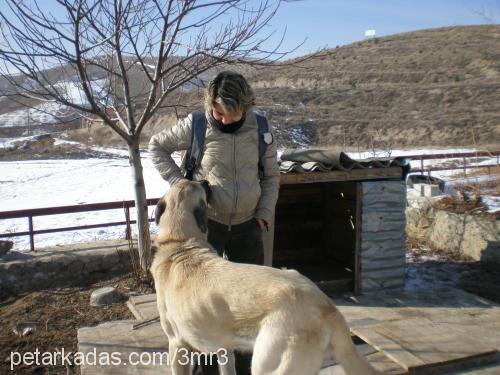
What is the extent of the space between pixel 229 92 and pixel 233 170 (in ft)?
1.94

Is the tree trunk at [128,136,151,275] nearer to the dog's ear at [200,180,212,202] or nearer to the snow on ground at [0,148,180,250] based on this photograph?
the dog's ear at [200,180,212,202]

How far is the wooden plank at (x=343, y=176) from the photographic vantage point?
5.39 m

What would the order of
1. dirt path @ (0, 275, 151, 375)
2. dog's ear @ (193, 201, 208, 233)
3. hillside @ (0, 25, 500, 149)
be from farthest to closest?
hillside @ (0, 25, 500, 149) < dirt path @ (0, 275, 151, 375) < dog's ear @ (193, 201, 208, 233)

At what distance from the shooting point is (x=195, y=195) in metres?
3.31

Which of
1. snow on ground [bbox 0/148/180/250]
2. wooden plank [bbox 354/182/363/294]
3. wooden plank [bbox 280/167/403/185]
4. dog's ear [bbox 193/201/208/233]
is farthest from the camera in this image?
snow on ground [bbox 0/148/180/250]

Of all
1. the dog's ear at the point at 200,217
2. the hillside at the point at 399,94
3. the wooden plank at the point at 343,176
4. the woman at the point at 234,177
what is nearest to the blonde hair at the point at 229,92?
the woman at the point at 234,177

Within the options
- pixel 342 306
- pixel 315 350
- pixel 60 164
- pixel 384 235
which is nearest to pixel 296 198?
pixel 384 235

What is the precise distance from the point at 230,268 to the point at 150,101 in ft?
10.2

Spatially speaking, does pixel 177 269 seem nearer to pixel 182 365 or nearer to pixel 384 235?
pixel 182 365

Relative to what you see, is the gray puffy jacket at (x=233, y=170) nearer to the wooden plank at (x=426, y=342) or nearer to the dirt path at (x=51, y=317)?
the wooden plank at (x=426, y=342)

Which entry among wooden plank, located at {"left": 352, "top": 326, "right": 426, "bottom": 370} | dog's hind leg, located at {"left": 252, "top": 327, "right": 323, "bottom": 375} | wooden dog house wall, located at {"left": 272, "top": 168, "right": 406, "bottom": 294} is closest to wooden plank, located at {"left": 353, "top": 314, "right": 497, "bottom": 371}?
wooden plank, located at {"left": 352, "top": 326, "right": 426, "bottom": 370}

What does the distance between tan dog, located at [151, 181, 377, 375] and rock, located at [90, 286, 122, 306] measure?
2.46 metres

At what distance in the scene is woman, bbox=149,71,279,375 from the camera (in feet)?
11.5

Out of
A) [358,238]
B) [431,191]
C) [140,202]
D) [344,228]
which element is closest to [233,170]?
[140,202]
